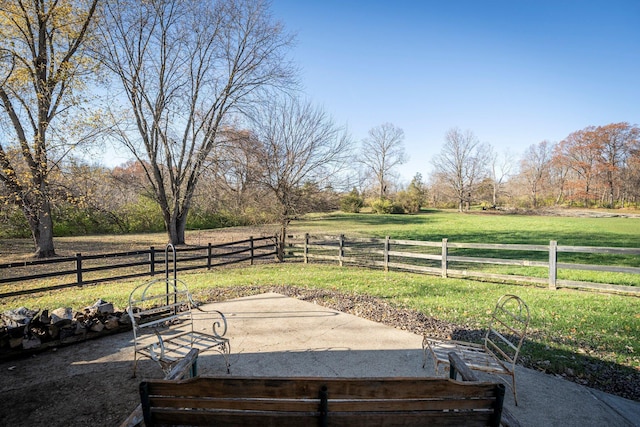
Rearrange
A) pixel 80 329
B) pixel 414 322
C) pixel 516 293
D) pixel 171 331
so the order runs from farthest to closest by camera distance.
→ 1. pixel 516 293
2. pixel 414 322
3. pixel 171 331
4. pixel 80 329

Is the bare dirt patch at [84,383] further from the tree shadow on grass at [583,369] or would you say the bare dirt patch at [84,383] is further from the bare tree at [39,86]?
the bare tree at [39,86]

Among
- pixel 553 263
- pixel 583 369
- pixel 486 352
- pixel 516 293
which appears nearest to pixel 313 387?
pixel 486 352

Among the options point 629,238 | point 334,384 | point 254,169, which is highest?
point 254,169

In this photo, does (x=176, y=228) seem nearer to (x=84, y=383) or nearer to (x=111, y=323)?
(x=111, y=323)

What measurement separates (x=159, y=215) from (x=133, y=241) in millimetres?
5995

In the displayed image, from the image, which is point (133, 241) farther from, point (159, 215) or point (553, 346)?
point (553, 346)

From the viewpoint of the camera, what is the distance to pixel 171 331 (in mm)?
5500

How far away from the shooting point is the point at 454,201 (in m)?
59.0

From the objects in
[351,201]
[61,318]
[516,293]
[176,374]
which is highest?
[351,201]

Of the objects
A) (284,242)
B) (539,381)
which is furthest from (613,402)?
(284,242)

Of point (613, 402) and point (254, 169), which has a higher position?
point (254, 169)

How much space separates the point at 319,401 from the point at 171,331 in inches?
176

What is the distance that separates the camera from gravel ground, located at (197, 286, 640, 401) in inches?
156

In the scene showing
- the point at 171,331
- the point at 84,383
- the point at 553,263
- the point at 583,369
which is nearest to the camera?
the point at 84,383
